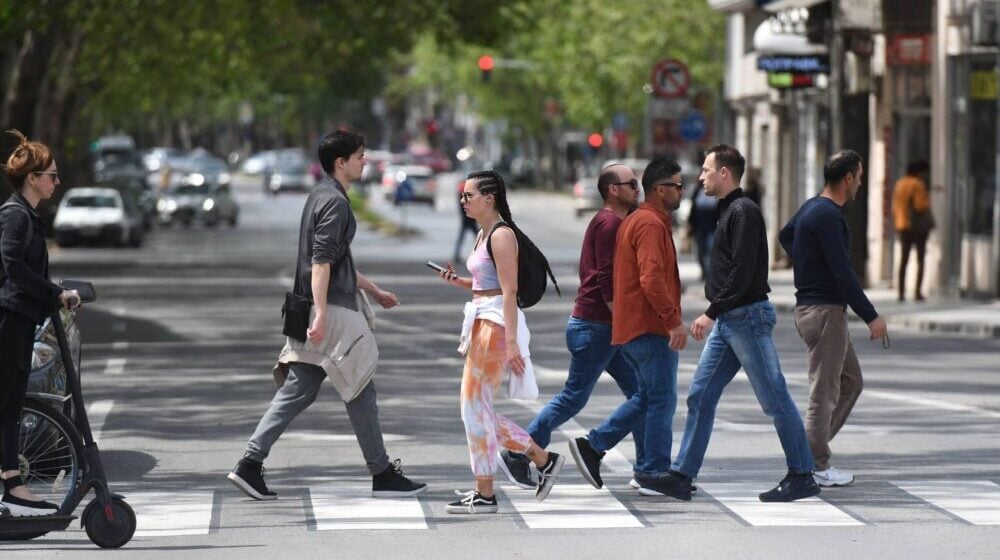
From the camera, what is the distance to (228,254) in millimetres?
48188

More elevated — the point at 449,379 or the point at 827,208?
the point at 827,208

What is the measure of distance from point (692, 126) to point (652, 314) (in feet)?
94.1

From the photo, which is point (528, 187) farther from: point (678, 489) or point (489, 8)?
point (678, 489)

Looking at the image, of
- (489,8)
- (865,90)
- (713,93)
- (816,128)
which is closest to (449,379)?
(865,90)

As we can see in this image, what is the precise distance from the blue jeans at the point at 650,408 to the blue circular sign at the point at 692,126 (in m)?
28.3

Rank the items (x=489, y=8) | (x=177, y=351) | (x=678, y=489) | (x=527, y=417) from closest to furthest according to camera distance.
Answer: (x=678, y=489) < (x=527, y=417) < (x=177, y=351) < (x=489, y=8)

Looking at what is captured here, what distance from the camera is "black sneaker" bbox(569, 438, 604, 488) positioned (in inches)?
454

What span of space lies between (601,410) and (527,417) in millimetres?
731

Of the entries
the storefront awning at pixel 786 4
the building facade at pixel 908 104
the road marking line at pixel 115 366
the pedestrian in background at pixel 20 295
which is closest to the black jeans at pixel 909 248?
the building facade at pixel 908 104

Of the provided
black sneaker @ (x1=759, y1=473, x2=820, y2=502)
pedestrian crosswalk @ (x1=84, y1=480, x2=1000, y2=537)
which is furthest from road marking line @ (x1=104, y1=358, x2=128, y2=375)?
black sneaker @ (x1=759, y1=473, x2=820, y2=502)

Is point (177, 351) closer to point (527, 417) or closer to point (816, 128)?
point (527, 417)

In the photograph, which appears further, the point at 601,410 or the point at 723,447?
the point at 601,410

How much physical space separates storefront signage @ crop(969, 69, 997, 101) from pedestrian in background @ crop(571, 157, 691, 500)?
18474mm

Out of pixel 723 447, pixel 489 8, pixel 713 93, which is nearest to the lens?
pixel 723 447
